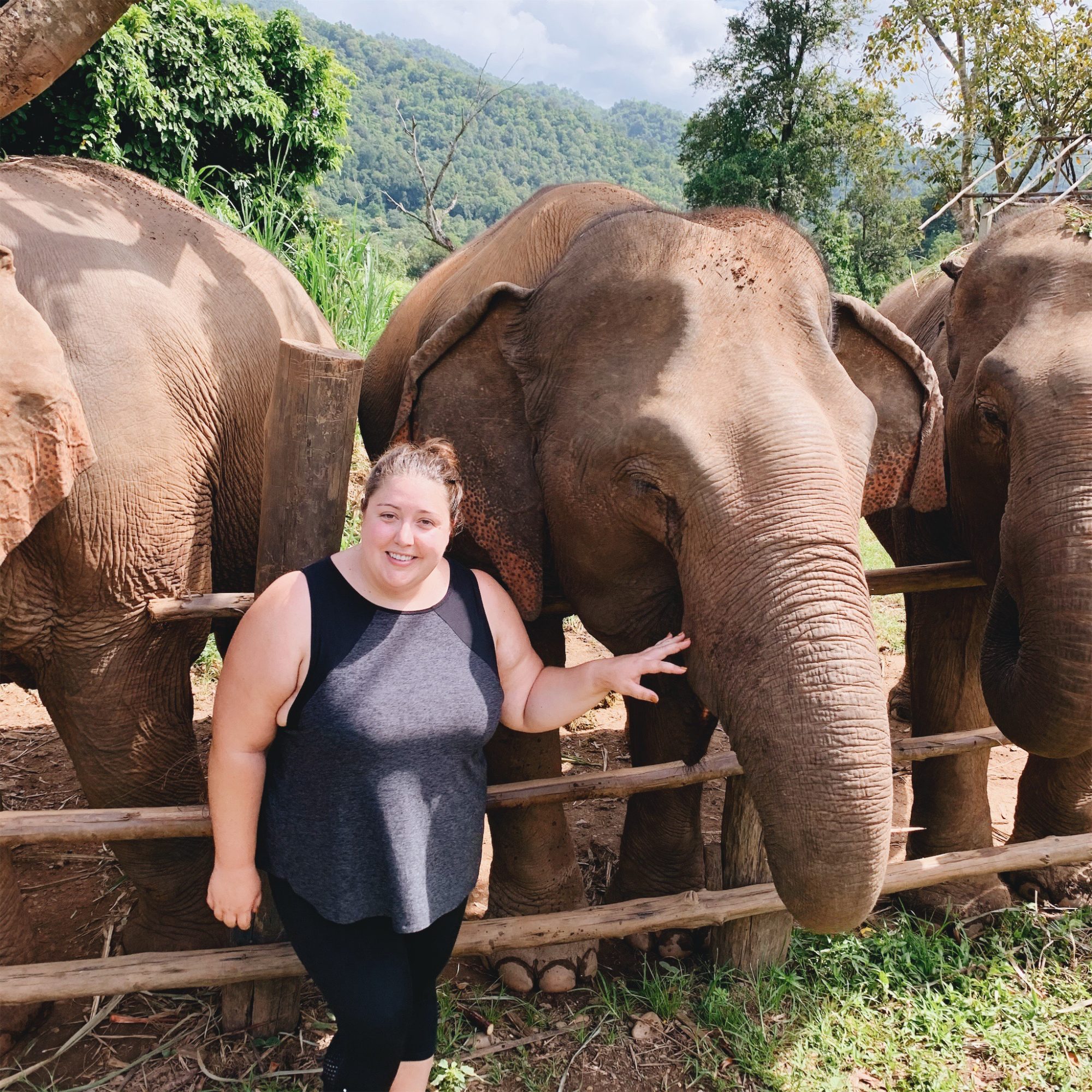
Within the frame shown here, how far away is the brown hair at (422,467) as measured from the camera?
6.47 ft

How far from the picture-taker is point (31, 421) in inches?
82.3

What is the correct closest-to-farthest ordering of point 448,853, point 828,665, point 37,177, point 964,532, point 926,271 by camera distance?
point 828,665
point 448,853
point 37,177
point 964,532
point 926,271

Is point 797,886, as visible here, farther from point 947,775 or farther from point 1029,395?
point 947,775

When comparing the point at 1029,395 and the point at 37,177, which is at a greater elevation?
the point at 37,177

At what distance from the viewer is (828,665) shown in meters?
1.81

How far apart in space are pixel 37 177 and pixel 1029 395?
294 centimetres

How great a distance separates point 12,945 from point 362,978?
1294mm

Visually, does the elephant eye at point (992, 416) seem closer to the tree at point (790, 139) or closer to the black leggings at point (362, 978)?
the black leggings at point (362, 978)

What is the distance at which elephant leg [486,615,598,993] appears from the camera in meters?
2.91

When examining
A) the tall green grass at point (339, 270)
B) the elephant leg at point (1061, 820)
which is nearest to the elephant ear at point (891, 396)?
the elephant leg at point (1061, 820)

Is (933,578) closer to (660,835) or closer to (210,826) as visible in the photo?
(660,835)

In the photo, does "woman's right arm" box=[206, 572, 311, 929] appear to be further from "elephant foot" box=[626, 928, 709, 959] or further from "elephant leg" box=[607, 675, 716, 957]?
"elephant foot" box=[626, 928, 709, 959]

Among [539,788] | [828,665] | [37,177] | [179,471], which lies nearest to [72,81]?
[37,177]

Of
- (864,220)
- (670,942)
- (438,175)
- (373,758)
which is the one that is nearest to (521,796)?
(670,942)
